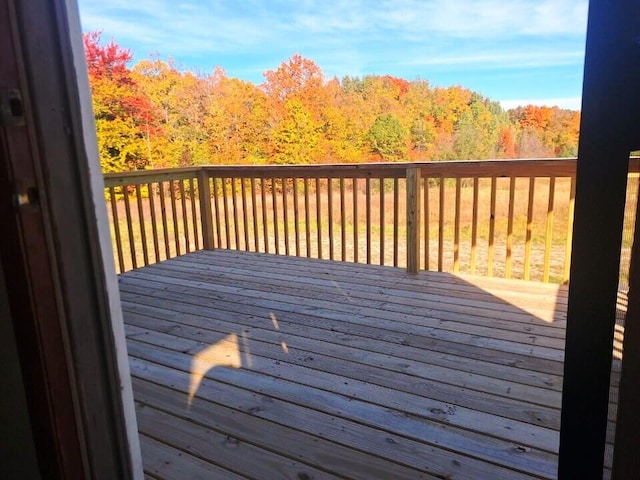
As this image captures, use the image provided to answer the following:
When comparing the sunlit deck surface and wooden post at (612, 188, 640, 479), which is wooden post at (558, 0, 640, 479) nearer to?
wooden post at (612, 188, 640, 479)

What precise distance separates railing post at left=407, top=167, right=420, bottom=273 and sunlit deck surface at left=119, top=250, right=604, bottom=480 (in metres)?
0.19

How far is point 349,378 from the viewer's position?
6.74 ft

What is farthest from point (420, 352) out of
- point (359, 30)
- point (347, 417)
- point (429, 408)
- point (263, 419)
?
point (359, 30)

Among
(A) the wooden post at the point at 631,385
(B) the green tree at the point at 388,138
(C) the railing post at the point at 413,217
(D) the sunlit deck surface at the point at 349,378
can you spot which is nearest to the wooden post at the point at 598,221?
(A) the wooden post at the point at 631,385

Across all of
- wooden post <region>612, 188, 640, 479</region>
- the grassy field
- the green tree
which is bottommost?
the grassy field

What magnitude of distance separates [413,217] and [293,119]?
10351mm

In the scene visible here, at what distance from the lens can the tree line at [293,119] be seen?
1130 centimetres

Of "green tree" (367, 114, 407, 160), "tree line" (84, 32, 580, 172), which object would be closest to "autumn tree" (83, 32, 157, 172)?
"tree line" (84, 32, 580, 172)

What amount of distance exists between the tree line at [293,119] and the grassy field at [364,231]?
2266mm

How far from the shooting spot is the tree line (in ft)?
37.1

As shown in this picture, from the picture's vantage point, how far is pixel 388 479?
1403mm

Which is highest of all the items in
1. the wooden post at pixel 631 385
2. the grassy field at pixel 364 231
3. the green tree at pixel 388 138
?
the green tree at pixel 388 138

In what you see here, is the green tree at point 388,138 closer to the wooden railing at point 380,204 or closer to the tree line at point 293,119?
the tree line at point 293,119

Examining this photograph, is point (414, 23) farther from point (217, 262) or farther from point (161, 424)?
point (161, 424)
